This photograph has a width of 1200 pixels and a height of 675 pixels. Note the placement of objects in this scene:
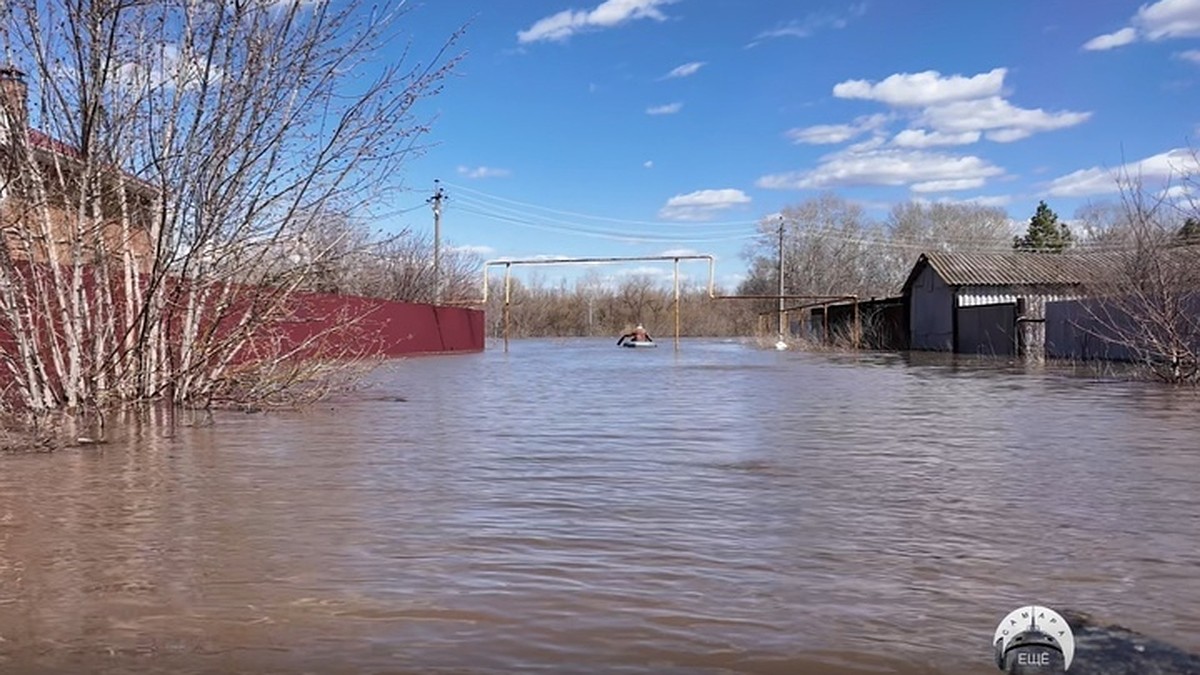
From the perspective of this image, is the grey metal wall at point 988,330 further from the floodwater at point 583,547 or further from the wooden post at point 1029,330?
the floodwater at point 583,547

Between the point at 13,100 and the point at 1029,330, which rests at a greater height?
the point at 13,100

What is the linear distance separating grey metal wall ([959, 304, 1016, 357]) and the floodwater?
22.3 m

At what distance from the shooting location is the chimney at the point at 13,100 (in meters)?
8.47

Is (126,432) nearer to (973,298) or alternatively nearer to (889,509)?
(889,509)

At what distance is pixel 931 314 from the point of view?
39.9m

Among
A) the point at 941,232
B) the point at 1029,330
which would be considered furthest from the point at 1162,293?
the point at 941,232

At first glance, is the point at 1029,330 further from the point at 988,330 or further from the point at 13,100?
the point at 13,100

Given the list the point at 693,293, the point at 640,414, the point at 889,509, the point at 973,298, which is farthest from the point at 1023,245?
the point at 889,509

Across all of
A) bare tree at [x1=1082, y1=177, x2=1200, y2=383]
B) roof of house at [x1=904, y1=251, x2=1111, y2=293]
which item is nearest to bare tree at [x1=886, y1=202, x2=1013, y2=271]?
roof of house at [x1=904, y1=251, x2=1111, y2=293]

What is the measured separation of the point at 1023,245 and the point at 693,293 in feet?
87.6

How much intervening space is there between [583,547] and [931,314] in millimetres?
37688

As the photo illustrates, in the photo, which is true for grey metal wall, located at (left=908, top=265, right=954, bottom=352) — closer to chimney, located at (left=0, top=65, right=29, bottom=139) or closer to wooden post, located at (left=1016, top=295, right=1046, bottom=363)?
wooden post, located at (left=1016, top=295, right=1046, bottom=363)

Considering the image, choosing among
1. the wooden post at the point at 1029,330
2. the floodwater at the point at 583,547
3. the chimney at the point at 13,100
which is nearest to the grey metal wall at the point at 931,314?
the wooden post at the point at 1029,330

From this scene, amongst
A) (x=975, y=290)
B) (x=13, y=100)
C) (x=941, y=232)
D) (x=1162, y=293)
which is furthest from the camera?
(x=941, y=232)
